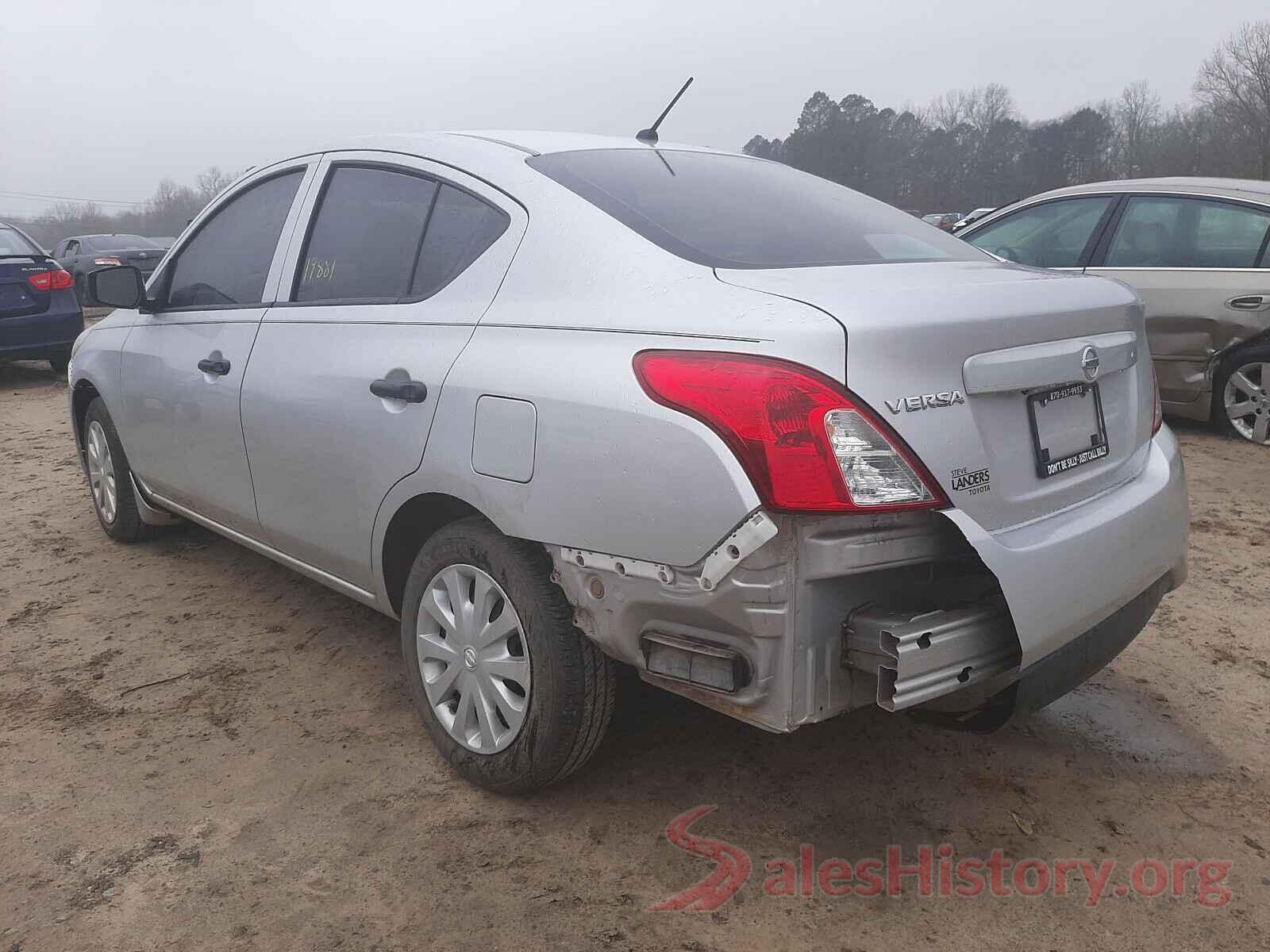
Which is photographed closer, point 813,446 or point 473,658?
point 813,446

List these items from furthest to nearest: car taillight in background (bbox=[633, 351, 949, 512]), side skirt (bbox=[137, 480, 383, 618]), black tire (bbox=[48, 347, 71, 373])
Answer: black tire (bbox=[48, 347, 71, 373]) < side skirt (bbox=[137, 480, 383, 618]) < car taillight in background (bbox=[633, 351, 949, 512])

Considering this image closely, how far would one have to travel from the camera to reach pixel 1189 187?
20.2ft

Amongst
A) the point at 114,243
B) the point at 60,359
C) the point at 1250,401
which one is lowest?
the point at 1250,401

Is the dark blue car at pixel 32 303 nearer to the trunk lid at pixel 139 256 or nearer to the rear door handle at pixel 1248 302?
the rear door handle at pixel 1248 302

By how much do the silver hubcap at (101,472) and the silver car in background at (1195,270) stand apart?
5.39 meters

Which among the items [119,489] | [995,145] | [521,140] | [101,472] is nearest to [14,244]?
[101,472]

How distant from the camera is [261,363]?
307 centimetres

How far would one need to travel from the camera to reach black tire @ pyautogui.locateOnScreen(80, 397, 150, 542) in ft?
14.2

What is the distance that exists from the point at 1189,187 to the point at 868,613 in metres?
5.54

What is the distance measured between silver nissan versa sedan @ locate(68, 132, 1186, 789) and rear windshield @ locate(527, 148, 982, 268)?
0.05 feet

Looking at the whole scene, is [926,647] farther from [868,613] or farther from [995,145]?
[995,145]

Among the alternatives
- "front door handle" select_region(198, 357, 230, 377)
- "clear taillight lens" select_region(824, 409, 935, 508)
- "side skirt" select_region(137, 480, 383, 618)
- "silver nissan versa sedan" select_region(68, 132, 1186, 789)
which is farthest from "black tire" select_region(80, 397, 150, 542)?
"clear taillight lens" select_region(824, 409, 935, 508)

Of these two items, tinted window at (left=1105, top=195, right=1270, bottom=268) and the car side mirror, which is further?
tinted window at (left=1105, top=195, right=1270, bottom=268)

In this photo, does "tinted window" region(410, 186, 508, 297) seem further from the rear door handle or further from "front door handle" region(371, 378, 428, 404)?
the rear door handle
